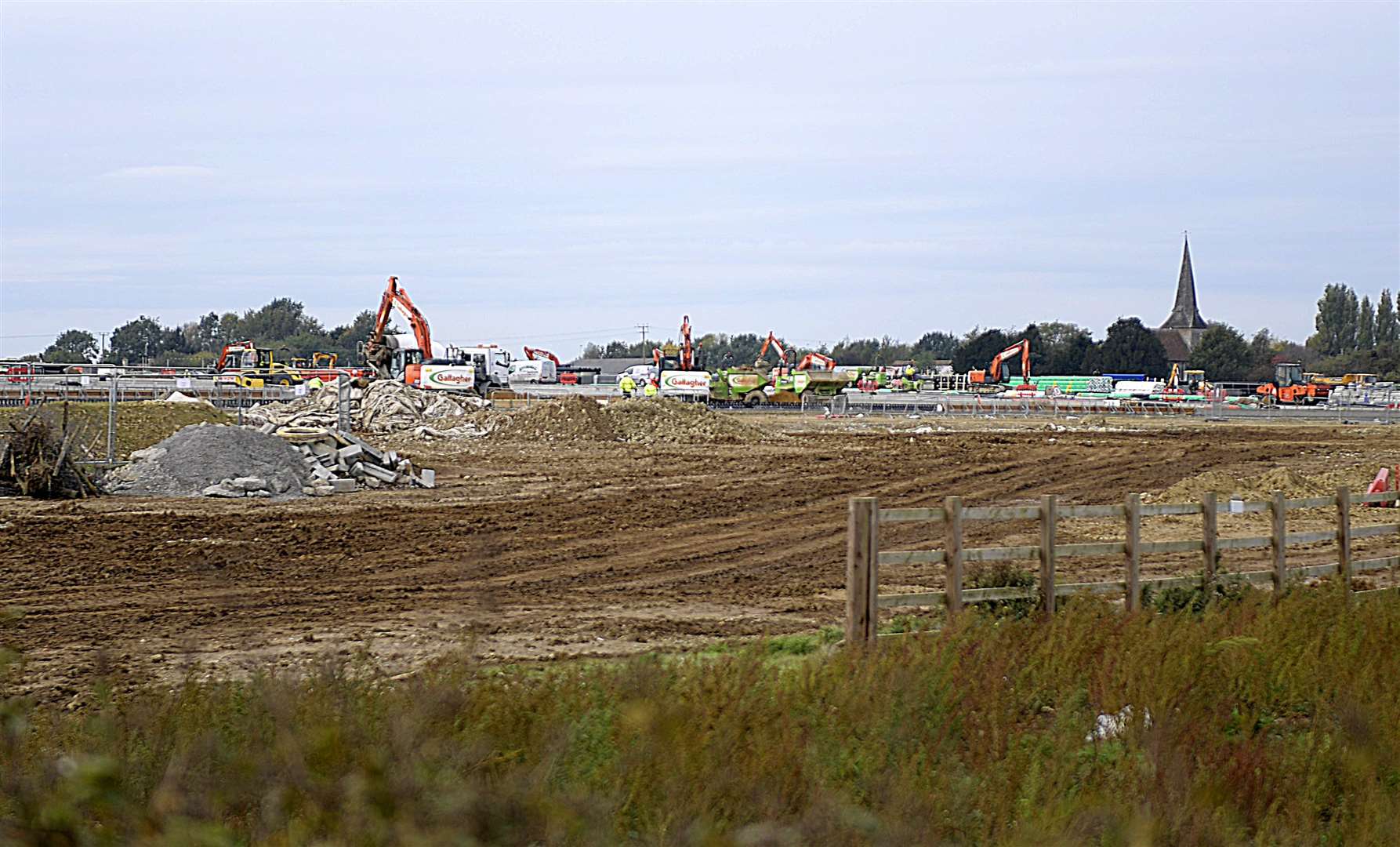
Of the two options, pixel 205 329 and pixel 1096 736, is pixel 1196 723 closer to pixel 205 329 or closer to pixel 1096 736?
pixel 1096 736

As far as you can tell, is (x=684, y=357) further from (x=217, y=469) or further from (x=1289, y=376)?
(x=217, y=469)

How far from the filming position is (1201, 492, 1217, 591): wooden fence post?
13.6 m

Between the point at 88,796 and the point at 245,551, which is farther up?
the point at 88,796

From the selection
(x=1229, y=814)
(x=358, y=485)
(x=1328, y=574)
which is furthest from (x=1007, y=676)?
(x=358, y=485)

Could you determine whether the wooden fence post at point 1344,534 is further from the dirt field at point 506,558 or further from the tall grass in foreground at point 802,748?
the tall grass in foreground at point 802,748

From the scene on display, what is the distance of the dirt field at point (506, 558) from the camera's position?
1246 cm

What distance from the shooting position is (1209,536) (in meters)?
13.8

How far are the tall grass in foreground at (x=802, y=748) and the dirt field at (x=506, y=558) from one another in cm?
51

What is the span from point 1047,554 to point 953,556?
1150mm

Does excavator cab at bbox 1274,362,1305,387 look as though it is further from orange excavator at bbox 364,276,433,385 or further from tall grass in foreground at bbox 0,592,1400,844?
tall grass in foreground at bbox 0,592,1400,844

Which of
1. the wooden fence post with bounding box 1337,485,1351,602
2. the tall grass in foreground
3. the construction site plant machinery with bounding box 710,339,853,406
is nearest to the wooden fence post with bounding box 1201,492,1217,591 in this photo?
the tall grass in foreground

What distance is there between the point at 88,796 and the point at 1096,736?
697 centimetres

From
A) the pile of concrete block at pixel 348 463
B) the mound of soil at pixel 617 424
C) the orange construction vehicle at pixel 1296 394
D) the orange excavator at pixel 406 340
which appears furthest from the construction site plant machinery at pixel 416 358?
the orange construction vehicle at pixel 1296 394

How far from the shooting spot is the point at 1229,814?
6746 mm
